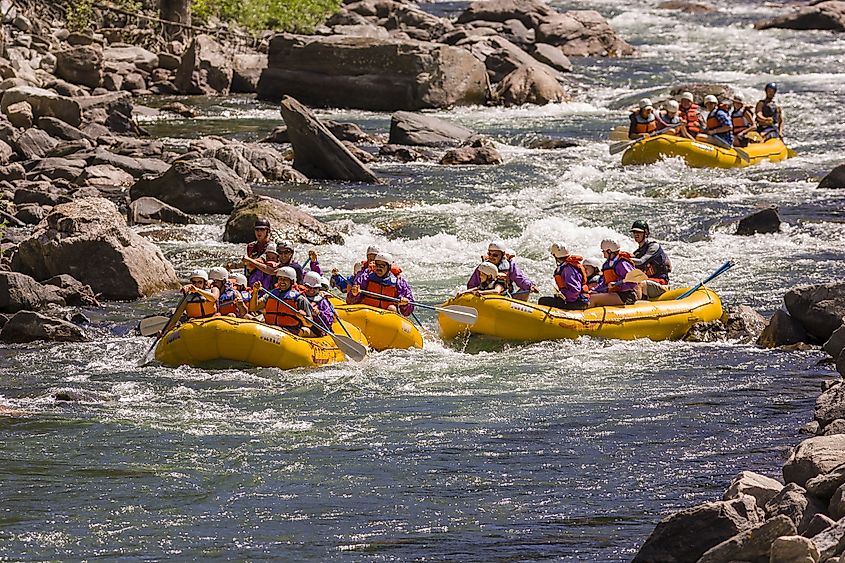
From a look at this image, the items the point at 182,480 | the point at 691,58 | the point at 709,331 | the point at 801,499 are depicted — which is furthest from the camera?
the point at 691,58

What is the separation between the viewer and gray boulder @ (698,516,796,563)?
7062 mm

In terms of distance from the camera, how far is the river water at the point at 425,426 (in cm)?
904

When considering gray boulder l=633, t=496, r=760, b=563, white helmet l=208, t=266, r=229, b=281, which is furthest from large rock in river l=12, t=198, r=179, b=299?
gray boulder l=633, t=496, r=760, b=563

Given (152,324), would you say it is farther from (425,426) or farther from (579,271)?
(579,271)

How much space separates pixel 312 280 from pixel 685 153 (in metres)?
11.8

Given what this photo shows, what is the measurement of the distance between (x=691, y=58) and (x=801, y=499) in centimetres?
3020

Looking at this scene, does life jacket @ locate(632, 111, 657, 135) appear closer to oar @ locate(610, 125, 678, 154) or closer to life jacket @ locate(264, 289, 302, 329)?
oar @ locate(610, 125, 678, 154)

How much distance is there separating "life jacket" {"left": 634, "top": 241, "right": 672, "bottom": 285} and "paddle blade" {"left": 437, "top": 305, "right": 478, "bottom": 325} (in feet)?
7.49

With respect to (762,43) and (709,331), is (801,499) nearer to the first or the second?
(709,331)

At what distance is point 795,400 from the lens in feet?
39.5

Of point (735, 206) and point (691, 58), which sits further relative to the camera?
point (691, 58)

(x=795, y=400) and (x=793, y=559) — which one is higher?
(x=793, y=559)

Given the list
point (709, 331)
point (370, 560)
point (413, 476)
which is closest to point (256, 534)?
point (370, 560)

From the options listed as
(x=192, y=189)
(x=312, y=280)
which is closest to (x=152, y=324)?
(x=312, y=280)
